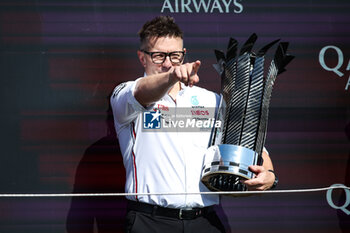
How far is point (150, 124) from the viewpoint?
238 centimetres

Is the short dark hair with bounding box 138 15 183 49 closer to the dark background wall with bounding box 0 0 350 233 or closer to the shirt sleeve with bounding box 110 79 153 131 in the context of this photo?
the shirt sleeve with bounding box 110 79 153 131

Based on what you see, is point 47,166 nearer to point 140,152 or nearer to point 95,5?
point 140,152

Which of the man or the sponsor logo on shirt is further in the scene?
the sponsor logo on shirt

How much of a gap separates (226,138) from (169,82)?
422 mm

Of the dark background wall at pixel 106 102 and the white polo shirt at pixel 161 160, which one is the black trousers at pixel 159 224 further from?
the dark background wall at pixel 106 102

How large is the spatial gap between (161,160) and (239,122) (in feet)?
1.42

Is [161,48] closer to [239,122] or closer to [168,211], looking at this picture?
[239,122]

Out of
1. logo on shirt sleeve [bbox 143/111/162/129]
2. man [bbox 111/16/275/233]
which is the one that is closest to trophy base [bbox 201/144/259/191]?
man [bbox 111/16/275/233]

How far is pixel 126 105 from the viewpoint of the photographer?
2.14 meters

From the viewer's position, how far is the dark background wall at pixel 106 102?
287 cm

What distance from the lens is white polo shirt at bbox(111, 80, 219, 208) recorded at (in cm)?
226

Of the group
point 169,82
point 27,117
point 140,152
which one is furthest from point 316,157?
point 27,117

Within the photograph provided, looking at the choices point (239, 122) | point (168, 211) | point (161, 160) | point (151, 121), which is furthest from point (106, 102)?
point (239, 122)

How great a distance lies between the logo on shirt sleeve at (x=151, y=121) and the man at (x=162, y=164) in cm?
2
